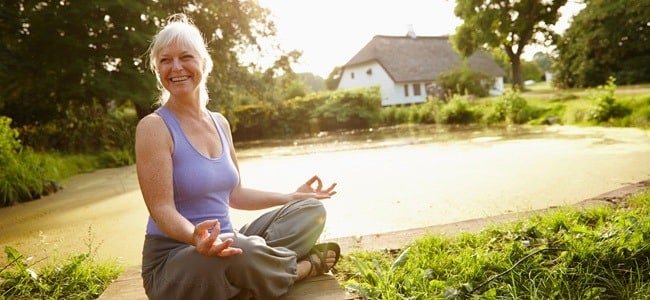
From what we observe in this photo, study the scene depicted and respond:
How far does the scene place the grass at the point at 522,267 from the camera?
1603 millimetres

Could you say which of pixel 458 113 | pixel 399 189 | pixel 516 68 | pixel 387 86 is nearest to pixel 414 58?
pixel 387 86

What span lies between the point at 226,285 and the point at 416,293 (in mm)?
657

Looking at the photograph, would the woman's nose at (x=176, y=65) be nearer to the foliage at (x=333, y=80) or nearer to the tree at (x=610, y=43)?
the tree at (x=610, y=43)

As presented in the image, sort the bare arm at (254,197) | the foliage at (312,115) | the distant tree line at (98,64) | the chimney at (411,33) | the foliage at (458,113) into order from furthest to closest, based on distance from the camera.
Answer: the chimney at (411,33), the foliage at (312,115), the foliage at (458,113), the distant tree line at (98,64), the bare arm at (254,197)

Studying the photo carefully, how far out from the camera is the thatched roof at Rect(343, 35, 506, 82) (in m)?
29.8

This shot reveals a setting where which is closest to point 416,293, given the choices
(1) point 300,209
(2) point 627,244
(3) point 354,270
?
(3) point 354,270

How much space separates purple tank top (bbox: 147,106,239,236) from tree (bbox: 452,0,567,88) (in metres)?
21.9

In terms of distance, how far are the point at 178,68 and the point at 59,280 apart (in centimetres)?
115

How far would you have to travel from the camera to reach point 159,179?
1508mm

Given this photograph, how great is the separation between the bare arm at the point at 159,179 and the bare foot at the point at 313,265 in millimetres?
479

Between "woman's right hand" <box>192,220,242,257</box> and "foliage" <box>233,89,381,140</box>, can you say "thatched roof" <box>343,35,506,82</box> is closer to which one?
"foliage" <box>233,89,381,140</box>

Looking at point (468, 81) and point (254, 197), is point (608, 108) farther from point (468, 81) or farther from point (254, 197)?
point (468, 81)

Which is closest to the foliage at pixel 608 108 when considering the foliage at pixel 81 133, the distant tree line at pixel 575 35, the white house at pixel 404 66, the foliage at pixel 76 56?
the distant tree line at pixel 575 35

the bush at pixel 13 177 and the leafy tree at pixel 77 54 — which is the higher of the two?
the leafy tree at pixel 77 54
